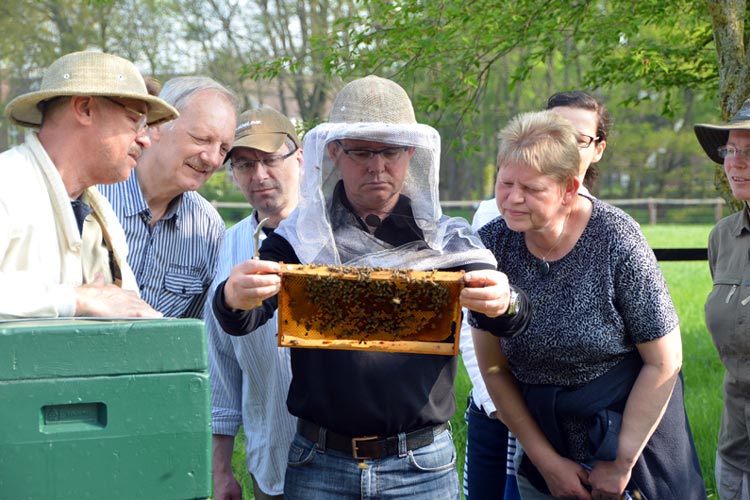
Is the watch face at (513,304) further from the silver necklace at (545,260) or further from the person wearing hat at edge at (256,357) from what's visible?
the person wearing hat at edge at (256,357)

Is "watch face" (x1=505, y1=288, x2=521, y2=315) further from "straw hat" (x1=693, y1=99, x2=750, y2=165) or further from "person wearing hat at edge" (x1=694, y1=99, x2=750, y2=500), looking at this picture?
"straw hat" (x1=693, y1=99, x2=750, y2=165)

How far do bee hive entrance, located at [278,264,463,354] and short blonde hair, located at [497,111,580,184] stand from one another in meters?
0.53

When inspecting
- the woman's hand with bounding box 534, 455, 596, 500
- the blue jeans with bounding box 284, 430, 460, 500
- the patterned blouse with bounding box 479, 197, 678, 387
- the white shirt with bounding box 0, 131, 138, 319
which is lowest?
the woman's hand with bounding box 534, 455, 596, 500

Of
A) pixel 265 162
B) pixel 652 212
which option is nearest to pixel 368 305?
pixel 265 162

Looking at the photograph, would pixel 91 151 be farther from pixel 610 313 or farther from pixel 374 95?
pixel 610 313

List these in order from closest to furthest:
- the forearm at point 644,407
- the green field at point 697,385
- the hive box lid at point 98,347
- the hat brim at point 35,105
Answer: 1. the hive box lid at point 98,347
2. the hat brim at point 35,105
3. the forearm at point 644,407
4. the green field at point 697,385

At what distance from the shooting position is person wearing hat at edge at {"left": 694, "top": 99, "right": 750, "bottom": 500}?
3492 millimetres

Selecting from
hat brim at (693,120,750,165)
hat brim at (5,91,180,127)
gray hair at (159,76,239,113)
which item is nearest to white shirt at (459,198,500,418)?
hat brim at (693,120,750,165)

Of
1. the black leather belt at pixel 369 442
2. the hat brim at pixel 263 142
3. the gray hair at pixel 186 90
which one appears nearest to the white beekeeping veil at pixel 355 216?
the black leather belt at pixel 369 442

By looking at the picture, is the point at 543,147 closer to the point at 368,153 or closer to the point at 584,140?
the point at 368,153

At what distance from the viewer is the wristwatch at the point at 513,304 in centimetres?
250

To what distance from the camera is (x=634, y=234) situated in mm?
2789

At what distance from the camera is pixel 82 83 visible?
2.65 metres

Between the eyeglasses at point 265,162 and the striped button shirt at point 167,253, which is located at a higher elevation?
the eyeglasses at point 265,162
